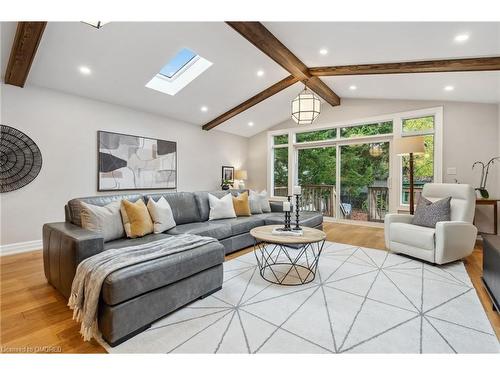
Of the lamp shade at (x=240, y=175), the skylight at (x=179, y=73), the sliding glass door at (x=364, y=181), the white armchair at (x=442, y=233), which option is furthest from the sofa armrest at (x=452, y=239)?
the lamp shade at (x=240, y=175)

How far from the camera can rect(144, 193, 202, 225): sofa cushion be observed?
133 inches

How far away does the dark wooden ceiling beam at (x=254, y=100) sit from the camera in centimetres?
472

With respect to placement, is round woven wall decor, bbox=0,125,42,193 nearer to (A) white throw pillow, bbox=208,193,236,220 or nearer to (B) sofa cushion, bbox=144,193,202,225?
(B) sofa cushion, bbox=144,193,202,225

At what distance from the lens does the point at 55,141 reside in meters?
3.82

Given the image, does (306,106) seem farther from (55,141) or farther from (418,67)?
(55,141)

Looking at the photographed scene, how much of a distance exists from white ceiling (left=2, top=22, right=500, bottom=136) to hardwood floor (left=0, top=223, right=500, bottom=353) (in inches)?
102

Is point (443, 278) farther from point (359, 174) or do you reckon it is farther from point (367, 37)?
point (359, 174)

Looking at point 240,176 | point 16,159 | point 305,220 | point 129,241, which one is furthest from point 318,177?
point 16,159

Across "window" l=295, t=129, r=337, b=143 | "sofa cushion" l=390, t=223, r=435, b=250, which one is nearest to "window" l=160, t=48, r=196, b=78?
"window" l=295, t=129, r=337, b=143

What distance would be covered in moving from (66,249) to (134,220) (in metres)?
0.70
